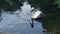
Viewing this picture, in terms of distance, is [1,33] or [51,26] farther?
[51,26]

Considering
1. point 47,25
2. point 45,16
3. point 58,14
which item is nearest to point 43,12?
point 45,16

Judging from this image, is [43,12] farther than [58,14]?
Yes

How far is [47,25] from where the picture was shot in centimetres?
2189

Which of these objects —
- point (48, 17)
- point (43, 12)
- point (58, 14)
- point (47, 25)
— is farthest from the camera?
point (43, 12)

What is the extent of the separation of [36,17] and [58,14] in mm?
4299

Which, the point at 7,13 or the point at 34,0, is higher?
the point at 34,0

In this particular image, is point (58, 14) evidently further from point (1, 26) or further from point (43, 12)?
point (1, 26)

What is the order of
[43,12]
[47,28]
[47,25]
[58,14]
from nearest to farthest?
[47,28] → [47,25] → [58,14] → [43,12]

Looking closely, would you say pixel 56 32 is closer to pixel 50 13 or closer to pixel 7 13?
pixel 50 13

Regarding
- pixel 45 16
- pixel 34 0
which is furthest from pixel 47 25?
pixel 34 0

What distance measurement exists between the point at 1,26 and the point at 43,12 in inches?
308

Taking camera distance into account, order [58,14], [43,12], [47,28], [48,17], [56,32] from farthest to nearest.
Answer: [43,12] < [48,17] < [58,14] < [47,28] < [56,32]

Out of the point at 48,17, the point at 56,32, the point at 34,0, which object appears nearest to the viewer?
the point at 56,32

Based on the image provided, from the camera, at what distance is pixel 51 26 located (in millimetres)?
21266
